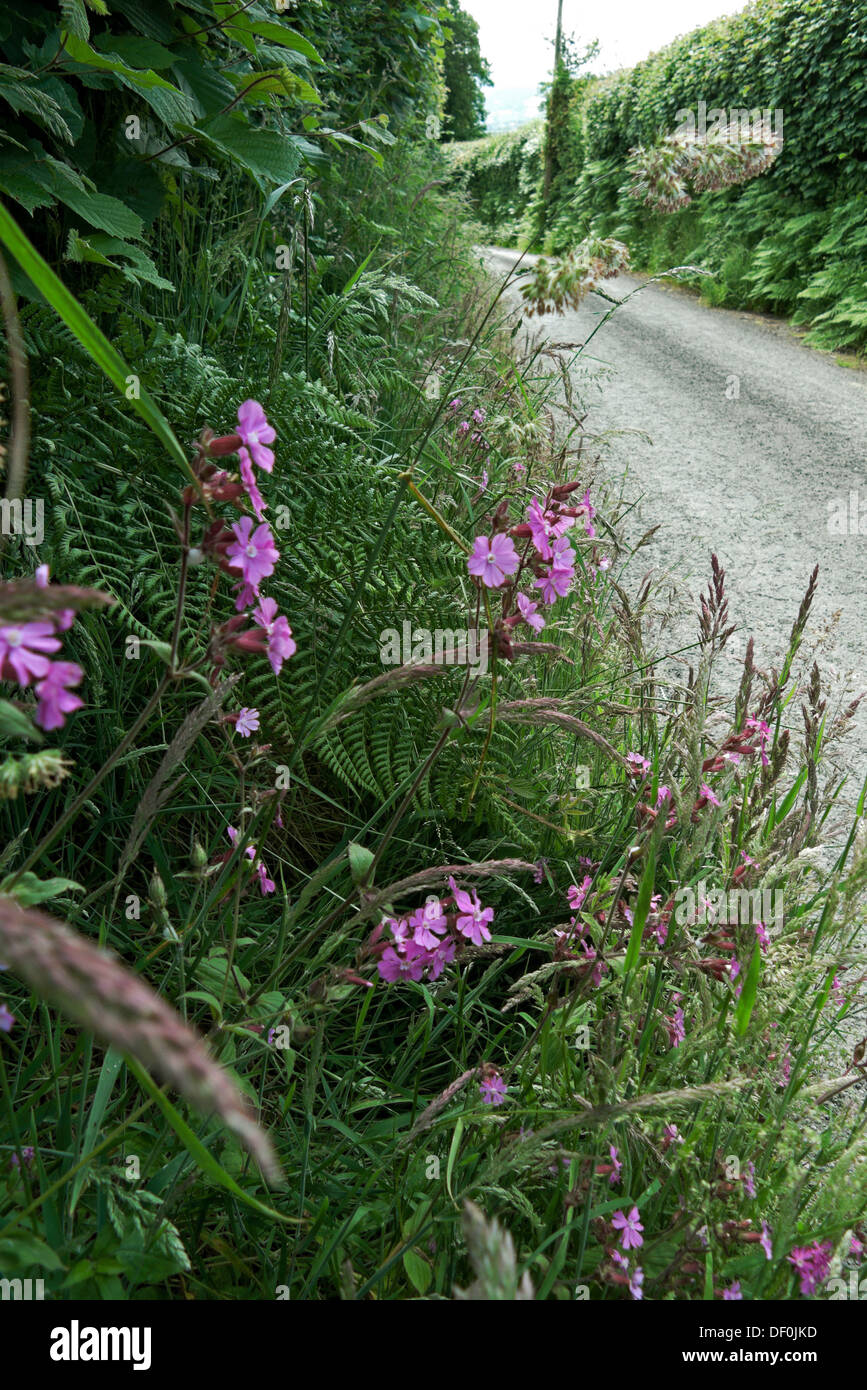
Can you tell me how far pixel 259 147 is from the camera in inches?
73.1

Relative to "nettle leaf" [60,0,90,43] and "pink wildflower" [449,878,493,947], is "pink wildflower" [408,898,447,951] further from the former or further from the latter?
"nettle leaf" [60,0,90,43]

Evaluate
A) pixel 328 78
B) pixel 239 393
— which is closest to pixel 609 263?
pixel 239 393

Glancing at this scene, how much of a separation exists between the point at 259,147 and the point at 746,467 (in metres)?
4.29

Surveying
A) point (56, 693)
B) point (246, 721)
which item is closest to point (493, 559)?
point (246, 721)

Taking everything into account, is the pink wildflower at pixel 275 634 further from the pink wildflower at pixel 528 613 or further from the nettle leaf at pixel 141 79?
the nettle leaf at pixel 141 79

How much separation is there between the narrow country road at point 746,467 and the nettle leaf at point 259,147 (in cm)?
111

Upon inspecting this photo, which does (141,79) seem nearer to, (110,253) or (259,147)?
(110,253)

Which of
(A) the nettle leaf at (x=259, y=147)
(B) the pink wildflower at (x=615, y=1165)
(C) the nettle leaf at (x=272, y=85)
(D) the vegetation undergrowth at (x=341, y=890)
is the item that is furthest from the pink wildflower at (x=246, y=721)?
(C) the nettle leaf at (x=272, y=85)

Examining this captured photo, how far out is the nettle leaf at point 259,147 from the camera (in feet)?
6.07

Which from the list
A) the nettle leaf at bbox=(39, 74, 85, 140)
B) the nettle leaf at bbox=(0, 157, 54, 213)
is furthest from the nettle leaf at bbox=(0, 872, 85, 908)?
the nettle leaf at bbox=(39, 74, 85, 140)

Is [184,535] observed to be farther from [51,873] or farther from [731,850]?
[731,850]

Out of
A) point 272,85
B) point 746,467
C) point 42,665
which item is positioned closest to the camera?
point 42,665

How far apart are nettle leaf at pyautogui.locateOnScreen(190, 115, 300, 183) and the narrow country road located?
1.11 meters

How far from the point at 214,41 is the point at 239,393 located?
1.25 metres
